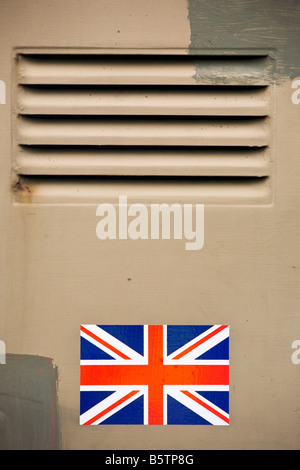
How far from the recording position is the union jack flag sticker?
1.05 m

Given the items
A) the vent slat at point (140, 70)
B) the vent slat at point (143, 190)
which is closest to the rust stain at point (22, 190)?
the vent slat at point (143, 190)

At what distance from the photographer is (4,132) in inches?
42.8

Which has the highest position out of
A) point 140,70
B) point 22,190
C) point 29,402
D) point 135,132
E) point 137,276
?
point 140,70

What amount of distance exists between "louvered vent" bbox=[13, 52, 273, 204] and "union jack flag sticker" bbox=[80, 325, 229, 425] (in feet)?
1.19

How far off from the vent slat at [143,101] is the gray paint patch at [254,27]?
0.36 feet

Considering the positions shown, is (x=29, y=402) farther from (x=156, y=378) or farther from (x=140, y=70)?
(x=140, y=70)

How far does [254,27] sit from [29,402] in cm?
113

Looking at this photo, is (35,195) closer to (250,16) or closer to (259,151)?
(259,151)

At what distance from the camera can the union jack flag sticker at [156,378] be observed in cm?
105

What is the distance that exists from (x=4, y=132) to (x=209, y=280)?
0.66 m

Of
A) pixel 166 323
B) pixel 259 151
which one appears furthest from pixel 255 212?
pixel 166 323

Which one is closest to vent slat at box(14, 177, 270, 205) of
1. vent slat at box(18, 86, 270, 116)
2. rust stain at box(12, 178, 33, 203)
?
rust stain at box(12, 178, 33, 203)

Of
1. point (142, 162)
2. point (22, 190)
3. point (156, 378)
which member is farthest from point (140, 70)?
point (156, 378)

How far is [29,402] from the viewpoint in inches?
41.8
